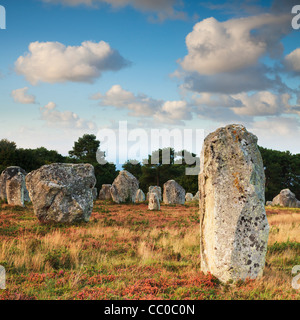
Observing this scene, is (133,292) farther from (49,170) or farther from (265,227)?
(49,170)

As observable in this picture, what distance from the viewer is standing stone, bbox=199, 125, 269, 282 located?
7723 mm

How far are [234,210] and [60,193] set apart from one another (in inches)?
472

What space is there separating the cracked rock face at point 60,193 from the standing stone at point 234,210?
10849mm

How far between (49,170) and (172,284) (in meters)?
12.6

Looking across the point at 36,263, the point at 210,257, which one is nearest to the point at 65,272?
the point at 36,263

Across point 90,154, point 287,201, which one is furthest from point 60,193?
point 90,154

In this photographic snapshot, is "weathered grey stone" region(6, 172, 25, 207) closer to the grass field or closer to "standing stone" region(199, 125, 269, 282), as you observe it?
the grass field

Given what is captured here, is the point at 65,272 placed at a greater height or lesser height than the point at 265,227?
lesser

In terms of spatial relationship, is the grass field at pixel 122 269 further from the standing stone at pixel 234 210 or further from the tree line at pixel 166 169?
the tree line at pixel 166 169

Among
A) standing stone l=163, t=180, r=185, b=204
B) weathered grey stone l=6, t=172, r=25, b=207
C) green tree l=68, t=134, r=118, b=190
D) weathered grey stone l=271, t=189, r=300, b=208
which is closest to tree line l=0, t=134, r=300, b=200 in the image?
green tree l=68, t=134, r=118, b=190

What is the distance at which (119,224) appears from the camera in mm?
18391

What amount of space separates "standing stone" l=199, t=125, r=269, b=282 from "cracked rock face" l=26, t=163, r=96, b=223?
1085 centimetres

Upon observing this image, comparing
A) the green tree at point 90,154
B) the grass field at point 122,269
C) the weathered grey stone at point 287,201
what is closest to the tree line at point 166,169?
the green tree at point 90,154
